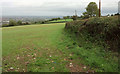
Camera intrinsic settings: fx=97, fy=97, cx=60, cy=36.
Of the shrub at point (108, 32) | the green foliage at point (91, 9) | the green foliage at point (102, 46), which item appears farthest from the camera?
the green foliage at point (91, 9)

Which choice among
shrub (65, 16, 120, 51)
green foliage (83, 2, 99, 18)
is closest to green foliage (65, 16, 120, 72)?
shrub (65, 16, 120, 51)

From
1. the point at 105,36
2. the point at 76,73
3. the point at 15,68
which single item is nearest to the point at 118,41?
the point at 105,36

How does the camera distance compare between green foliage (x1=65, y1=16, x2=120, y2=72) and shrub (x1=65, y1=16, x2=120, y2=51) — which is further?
shrub (x1=65, y1=16, x2=120, y2=51)

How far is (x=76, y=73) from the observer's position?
317 cm

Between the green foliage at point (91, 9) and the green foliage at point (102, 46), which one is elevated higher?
the green foliage at point (91, 9)

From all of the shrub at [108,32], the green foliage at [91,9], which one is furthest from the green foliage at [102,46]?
the green foliage at [91,9]

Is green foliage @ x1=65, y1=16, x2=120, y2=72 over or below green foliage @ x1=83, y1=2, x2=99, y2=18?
below

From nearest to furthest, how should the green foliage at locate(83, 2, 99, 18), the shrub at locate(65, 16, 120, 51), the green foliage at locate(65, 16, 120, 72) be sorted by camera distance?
the green foliage at locate(65, 16, 120, 72) < the shrub at locate(65, 16, 120, 51) < the green foliage at locate(83, 2, 99, 18)

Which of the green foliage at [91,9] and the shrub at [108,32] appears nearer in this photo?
the shrub at [108,32]

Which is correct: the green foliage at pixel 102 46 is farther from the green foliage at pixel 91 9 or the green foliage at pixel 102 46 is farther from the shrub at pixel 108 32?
the green foliage at pixel 91 9

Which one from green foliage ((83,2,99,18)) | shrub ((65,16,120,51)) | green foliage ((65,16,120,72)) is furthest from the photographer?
green foliage ((83,2,99,18))

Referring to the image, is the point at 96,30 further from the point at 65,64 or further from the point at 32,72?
the point at 32,72

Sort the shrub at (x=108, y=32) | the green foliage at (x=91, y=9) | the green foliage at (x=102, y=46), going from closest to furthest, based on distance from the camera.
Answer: the green foliage at (x=102, y=46)
the shrub at (x=108, y=32)
the green foliage at (x=91, y=9)

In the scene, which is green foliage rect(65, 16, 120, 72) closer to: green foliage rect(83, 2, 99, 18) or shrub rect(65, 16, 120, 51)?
shrub rect(65, 16, 120, 51)
